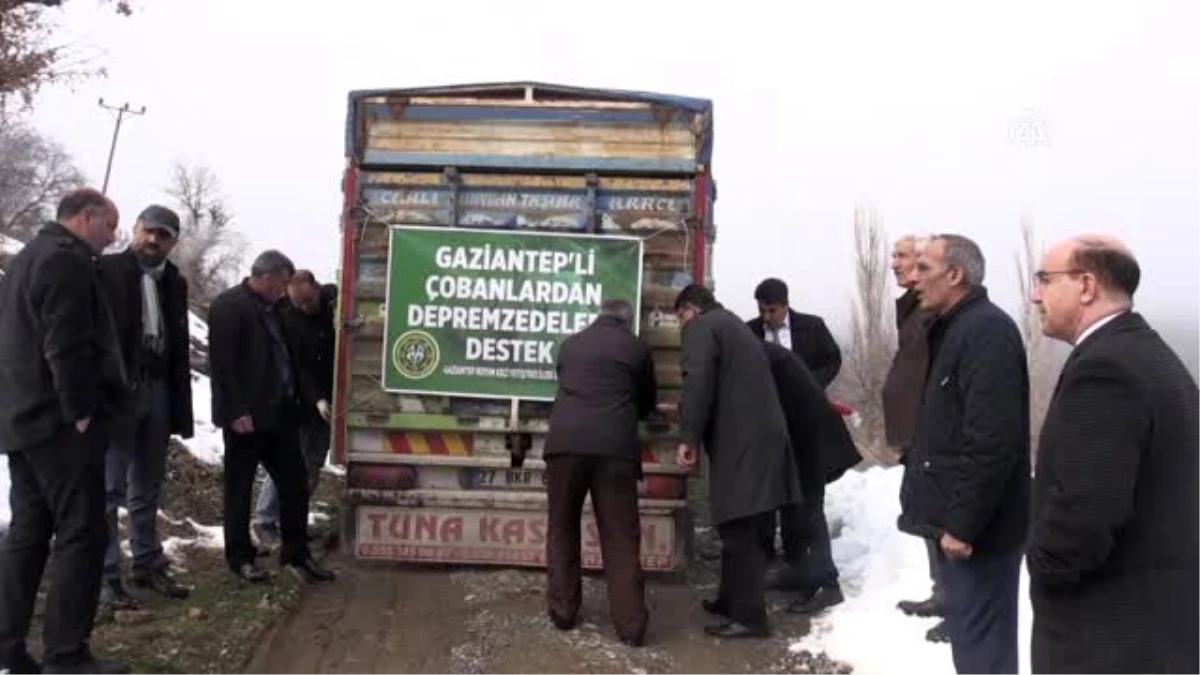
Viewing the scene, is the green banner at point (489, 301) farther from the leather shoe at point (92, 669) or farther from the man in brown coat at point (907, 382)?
the leather shoe at point (92, 669)

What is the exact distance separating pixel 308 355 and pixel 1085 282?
524 centimetres

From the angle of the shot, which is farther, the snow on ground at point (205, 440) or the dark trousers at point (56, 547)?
the snow on ground at point (205, 440)

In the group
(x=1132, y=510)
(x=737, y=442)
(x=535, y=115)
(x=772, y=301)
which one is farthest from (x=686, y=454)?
(x=1132, y=510)

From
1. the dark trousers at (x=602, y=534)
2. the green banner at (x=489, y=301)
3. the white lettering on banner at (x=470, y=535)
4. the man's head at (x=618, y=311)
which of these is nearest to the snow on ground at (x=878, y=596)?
the dark trousers at (x=602, y=534)

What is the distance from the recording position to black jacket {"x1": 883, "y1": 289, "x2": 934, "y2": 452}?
5.55m

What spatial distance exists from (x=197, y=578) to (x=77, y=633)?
2.00 m

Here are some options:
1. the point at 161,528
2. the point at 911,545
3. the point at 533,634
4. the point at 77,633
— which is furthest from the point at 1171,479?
the point at 161,528

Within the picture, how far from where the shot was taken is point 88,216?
4473 millimetres

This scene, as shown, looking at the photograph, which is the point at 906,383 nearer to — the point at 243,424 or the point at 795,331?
the point at 795,331

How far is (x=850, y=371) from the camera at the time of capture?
22.5 m

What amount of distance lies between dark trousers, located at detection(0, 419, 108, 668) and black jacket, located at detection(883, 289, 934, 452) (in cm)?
386

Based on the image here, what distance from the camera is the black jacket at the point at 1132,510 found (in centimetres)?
262

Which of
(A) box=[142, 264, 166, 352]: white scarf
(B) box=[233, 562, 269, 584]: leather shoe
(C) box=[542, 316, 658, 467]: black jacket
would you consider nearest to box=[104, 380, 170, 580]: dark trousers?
(A) box=[142, 264, 166, 352]: white scarf

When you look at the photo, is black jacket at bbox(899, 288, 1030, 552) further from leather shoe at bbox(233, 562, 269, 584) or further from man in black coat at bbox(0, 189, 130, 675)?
leather shoe at bbox(233, 562, 269, 584)
